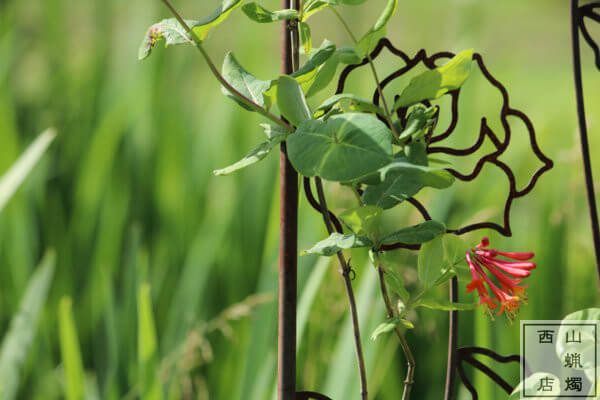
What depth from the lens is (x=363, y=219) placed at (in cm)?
20

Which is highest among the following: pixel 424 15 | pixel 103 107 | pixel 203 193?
pixel 424 15

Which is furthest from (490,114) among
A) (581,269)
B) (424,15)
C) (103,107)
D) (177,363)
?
(177,363)

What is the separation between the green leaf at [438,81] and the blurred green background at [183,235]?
25 cm

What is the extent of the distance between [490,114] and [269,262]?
2.66 feet

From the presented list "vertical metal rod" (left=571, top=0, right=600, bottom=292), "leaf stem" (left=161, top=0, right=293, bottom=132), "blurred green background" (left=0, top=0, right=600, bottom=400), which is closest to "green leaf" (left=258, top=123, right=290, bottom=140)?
"leaf stem" (left=161, top=0, right=293, bottom=132)

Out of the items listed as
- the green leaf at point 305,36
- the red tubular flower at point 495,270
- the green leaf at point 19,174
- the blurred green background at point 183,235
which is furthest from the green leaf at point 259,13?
the green leaf at point 19,174

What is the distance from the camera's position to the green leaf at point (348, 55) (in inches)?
7.7

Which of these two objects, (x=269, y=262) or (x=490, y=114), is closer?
(x=269, y=262)

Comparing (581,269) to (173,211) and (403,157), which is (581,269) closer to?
(173,211)

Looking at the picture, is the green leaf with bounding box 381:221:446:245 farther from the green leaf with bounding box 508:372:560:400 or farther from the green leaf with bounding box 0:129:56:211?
the green leaf with bounding box 0:129:56:211

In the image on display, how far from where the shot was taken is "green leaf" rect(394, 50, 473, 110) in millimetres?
194

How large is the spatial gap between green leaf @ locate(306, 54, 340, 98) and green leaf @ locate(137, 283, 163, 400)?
0.86ft

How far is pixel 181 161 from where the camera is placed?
898 millimetres

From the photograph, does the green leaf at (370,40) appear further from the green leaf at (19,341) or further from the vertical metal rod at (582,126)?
the green leaf at (19,341)
